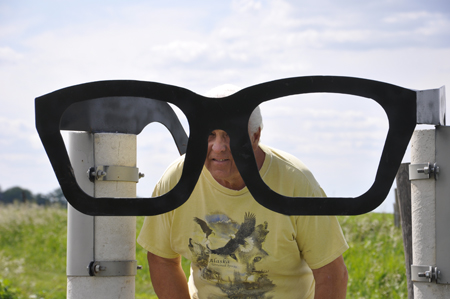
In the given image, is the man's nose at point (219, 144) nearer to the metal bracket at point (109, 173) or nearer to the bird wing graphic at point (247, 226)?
the metal bracket at point (109, 173)

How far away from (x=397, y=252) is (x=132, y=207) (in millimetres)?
5742

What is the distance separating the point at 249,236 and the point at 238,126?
979 mm

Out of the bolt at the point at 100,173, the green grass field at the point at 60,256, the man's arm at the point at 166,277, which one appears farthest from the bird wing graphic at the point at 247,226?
the green grass field at the point at 60,256

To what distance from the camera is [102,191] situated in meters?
1.95

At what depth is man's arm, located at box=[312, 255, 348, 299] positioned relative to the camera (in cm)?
220

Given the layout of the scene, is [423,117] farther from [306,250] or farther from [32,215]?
[32,215]

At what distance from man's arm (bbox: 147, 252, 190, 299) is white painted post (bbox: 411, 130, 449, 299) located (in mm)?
1142

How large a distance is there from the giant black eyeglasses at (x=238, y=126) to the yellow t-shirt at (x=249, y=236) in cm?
77

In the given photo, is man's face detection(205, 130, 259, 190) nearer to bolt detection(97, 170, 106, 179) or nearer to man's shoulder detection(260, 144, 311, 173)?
man's shoulder detection(260, 144, 311, 173)

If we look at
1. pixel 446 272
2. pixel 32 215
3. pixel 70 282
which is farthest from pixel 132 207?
pixel 32 215

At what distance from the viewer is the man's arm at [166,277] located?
2439 mm

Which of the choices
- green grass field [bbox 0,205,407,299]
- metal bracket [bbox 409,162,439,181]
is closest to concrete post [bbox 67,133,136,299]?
metal bracket [bbox 409,162,439,181]

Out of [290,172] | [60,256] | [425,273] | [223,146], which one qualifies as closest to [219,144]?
[223,146]

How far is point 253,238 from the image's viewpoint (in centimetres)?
225
